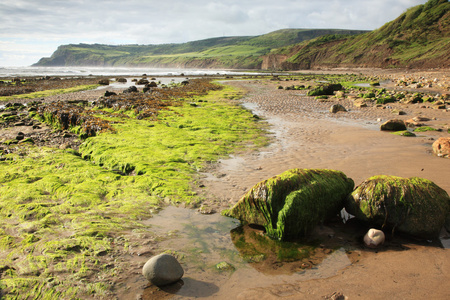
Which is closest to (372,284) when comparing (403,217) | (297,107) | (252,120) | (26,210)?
(403,217)

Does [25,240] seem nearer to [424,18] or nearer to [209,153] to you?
[209,153]

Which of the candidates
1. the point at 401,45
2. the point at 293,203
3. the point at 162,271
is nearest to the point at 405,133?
the point at 293,203

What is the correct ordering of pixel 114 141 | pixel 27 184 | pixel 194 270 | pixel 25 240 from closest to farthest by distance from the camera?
pixel 194 270
pixel 25 240
pixel 27 184
pixel 114 141

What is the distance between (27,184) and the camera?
6.86m

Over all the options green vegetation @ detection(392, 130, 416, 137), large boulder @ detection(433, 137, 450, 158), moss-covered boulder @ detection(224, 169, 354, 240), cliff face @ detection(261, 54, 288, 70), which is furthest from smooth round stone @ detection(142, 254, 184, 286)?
cliff face @ detection(261, 54, 288, 70)

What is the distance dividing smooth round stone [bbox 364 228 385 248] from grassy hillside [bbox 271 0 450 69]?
57.8 metres

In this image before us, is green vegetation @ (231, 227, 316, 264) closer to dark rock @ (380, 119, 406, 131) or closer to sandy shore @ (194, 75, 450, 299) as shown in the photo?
sandy shore @ (194, 75, 450, 299)

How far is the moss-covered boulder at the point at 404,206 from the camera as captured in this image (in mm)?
4594

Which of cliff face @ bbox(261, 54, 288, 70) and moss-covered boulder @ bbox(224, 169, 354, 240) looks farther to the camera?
cliff face @ bbox(261, 54, 288, 70)

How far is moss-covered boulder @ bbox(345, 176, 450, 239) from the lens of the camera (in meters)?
4.59

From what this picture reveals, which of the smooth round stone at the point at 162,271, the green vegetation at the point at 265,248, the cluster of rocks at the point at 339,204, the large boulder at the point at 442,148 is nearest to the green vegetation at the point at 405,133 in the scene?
the large boulder at the point at 442,148

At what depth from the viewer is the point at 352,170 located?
7.49 m

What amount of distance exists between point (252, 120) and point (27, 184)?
10436 mm

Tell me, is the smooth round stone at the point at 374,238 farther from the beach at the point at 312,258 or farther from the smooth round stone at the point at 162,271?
the smooth round stone at the point at 162,271
